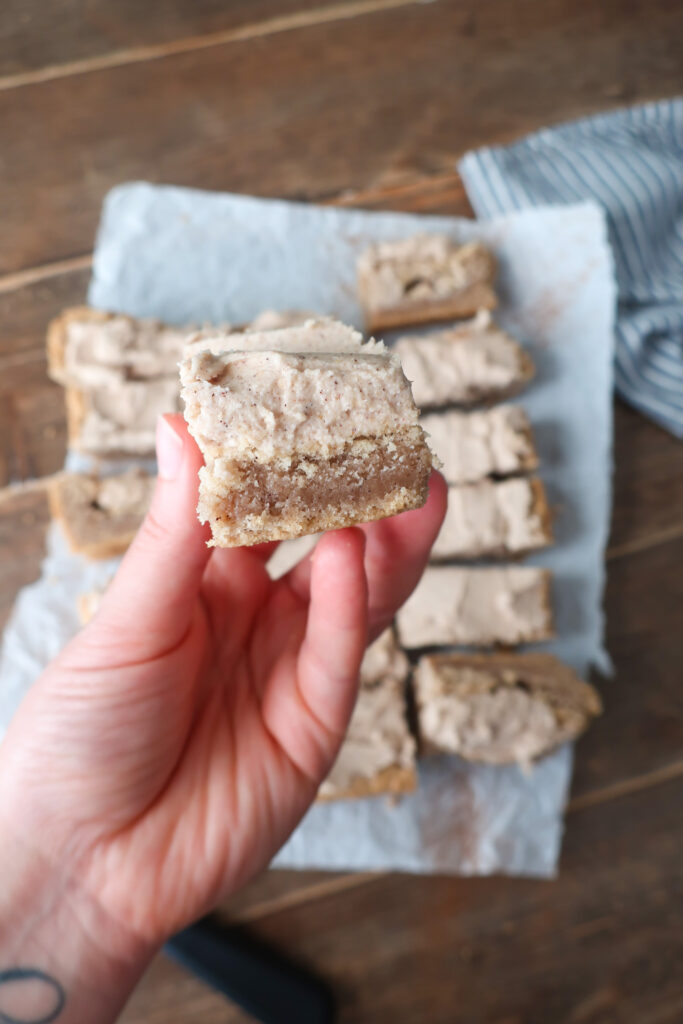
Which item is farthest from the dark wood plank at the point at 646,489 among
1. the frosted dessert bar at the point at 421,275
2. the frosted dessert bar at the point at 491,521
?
the frosted dessert bar at the point at 421,275

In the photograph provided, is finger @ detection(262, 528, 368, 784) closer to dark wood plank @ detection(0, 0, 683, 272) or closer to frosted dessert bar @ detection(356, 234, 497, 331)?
frosted dessert bar @ detection(356, 234, 497, 331)

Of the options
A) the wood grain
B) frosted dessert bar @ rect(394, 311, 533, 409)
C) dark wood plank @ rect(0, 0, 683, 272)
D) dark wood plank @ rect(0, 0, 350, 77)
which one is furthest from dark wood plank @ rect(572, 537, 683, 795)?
dark wood plank @ rect(0, 0, 350, 77)

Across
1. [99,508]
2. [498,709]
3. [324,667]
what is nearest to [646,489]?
[498,709]

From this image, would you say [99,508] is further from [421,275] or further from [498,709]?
[498,709]

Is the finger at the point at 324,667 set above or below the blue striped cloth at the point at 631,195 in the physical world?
below

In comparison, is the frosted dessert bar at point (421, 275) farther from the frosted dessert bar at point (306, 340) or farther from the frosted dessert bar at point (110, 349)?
the frosted dessert bar at point (306, 340)

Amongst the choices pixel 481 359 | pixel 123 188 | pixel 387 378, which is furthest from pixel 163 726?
pixel 123 188
